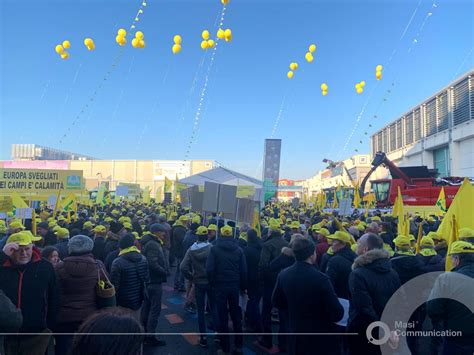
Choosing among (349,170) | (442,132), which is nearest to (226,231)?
(442,132)

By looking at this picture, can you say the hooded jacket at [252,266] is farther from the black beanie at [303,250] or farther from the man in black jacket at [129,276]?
the black beanie at [303,250]

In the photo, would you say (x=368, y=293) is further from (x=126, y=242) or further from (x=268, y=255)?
(x=126, y=242)

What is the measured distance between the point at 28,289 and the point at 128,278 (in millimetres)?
1455

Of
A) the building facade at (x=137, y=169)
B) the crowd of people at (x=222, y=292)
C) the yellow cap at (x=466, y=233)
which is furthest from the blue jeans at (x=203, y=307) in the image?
the building facade at (x=137, y=169)

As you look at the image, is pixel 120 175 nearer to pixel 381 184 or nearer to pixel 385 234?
pixel 381 184

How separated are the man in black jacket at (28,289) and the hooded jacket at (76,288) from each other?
186 millimetres

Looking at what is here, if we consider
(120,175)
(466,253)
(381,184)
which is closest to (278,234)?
(466,253)

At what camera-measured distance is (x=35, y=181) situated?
510 inches

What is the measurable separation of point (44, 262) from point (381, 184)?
24.4 meters

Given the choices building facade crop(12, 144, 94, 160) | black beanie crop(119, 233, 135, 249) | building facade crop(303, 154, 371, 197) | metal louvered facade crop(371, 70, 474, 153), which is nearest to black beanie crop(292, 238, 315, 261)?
black beanie crop(119, 233, 135, 249)

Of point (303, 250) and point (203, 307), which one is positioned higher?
point (303, 250)

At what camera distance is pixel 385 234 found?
25.6 feet

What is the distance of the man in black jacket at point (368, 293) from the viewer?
3217 millimetres

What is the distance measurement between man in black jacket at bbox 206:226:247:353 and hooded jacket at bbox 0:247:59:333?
232cm
